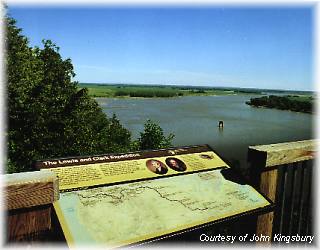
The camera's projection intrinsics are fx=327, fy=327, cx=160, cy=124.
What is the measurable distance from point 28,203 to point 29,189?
67 millimetres

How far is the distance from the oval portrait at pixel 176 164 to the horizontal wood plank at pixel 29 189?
44.4 inches

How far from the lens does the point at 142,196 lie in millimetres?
2096

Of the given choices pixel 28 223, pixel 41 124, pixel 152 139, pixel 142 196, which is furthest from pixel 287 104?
pixel 28 223

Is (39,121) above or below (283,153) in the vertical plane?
below

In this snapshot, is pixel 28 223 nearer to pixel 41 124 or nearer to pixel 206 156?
pixel 206 156

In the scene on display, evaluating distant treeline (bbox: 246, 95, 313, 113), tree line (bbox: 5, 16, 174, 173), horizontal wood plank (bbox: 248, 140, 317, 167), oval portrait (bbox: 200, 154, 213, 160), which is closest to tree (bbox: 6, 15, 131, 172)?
tree line (bbox: 5, 16, 174, 173)

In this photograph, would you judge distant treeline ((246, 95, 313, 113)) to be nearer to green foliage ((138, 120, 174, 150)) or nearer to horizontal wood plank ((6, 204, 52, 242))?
green foliage ((138, 120, 174, 150))

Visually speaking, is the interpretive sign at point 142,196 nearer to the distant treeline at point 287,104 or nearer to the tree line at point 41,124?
the tree line at point 41,124

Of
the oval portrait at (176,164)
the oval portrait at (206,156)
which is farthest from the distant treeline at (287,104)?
the oval portrait at (176,164)

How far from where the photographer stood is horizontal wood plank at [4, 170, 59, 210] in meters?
1.40

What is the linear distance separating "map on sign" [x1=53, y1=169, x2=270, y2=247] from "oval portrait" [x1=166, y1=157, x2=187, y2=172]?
9cm

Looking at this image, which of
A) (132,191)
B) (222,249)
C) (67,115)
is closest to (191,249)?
(222,249)

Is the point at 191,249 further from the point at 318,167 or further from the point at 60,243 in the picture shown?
the point at 318,167

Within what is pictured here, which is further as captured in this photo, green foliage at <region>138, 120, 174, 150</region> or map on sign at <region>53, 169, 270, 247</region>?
green foliage at <region>138, 120, 174, 150</region>
